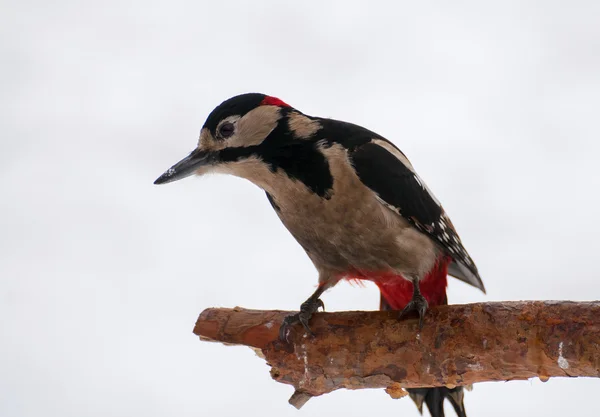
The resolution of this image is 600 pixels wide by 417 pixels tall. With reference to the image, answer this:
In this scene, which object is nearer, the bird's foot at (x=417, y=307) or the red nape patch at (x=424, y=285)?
the bird's foot at (x=417, y=307)

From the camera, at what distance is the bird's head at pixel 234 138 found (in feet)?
6.40

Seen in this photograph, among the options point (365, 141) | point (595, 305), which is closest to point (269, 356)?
point (365, 141)

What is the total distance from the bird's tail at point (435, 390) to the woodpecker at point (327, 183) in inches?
5.1

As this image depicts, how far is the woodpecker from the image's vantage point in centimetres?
192

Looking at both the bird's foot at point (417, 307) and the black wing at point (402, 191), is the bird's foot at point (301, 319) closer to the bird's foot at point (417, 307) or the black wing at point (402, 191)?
the bird's foot at point (417, 307)

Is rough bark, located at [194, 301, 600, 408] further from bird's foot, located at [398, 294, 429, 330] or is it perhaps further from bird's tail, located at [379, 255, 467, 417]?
bird's tail, located at [379, 255, 467, 417]

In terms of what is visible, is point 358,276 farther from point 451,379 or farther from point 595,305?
point 595,305

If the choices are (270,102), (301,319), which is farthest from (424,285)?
(270,102)

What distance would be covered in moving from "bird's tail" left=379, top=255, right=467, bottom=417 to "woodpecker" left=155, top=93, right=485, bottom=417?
13cm

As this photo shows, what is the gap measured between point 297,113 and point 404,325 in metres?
0.71

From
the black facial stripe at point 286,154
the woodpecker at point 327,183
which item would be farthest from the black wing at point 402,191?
the black facial stripe at point 286,154

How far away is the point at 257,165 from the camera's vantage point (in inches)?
77.0

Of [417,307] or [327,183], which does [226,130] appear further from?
[417,307]

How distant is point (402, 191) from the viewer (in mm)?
1985
